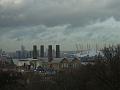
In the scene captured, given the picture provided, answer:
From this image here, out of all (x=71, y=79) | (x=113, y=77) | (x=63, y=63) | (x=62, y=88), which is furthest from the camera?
(x=63, y=63)

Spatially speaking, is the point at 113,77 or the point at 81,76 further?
the point at 81,76

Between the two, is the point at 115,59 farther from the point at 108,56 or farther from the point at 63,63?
the point at 63,63

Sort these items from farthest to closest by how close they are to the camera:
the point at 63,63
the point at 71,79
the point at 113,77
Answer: the point at 63,63, the point at 71,79, the point at 113,77

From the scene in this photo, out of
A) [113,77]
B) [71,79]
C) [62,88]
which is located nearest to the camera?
[113,77]

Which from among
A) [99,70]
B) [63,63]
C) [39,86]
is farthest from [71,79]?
[63,63]

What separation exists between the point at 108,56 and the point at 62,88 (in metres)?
8.63

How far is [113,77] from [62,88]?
911 cm

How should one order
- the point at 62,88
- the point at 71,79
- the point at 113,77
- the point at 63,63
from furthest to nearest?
the point at 63,63 < the point at 71,79 < the point at 62,88 < the point at 113,77

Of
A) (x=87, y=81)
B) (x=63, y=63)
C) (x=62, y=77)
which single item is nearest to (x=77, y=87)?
(x=87, y=81)

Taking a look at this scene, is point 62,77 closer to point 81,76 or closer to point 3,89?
point 81,76

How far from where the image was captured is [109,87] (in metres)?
41.6

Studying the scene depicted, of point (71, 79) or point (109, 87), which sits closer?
point (109, 87)

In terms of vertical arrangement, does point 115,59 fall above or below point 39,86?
above

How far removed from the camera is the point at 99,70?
42.8m
